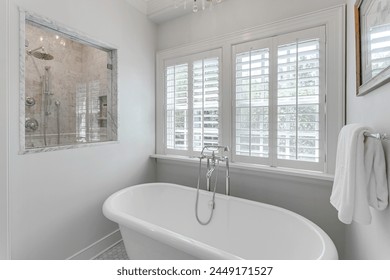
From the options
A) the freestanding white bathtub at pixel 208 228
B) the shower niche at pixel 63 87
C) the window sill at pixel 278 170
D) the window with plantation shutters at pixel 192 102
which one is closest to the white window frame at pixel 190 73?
the window with plantation shutters at pixel 192 102

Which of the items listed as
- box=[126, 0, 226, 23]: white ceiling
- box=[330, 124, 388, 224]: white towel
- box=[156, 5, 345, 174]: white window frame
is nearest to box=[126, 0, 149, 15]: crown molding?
box=[126, 0, 226, 23]: white ceiling

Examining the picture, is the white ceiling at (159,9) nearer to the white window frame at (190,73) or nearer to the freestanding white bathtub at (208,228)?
the white window frame at (190,73)

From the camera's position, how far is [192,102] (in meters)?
2.37

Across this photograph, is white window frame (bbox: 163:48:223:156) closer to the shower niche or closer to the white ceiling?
the white ceiling

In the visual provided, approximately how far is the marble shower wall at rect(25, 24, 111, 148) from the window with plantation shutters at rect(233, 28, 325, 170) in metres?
1.40

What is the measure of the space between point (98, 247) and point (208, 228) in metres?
1.11

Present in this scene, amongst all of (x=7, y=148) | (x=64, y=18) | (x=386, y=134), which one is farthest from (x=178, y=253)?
(x=64, y=18)

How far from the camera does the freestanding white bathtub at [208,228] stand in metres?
1.20

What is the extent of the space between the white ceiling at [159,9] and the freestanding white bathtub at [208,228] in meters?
1.93

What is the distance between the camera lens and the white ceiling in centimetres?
229

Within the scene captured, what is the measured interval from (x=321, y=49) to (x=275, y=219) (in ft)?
4.60

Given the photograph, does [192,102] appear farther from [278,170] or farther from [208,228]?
[208,228]

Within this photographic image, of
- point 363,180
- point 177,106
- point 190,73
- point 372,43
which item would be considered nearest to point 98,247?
point 177,106

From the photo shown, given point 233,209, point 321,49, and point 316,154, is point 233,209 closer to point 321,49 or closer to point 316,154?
point 316,154
